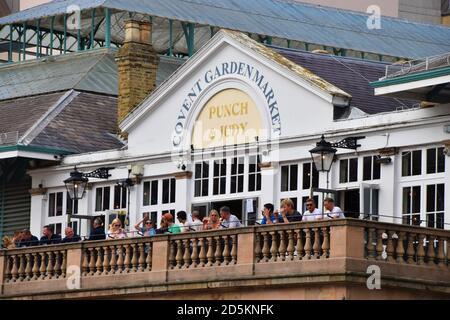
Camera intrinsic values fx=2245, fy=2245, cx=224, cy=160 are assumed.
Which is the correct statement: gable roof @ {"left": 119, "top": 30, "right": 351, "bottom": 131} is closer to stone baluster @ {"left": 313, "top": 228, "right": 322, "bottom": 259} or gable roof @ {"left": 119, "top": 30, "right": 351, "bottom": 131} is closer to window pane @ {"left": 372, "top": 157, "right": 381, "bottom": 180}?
window pane @ {"left": 372, "top": 157, "right": 381, "bottom": 180}

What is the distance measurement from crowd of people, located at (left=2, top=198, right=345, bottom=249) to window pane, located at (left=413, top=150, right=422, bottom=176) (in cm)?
209

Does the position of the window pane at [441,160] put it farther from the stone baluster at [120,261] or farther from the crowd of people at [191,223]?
the stone baluster at [120,261]

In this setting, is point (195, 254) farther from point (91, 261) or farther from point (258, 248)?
point (91, 261)

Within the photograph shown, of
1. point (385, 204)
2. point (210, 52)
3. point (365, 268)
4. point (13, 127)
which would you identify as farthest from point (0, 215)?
point (365, 268)

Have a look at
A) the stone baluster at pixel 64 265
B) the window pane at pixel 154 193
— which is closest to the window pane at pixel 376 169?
the stone baluster at pixel 64 265

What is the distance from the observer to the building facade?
4219 centimetres

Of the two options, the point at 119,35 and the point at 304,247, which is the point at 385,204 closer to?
the point at 304,247

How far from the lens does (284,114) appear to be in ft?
147

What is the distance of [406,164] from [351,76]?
175 inches

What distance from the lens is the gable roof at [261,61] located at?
143 feet

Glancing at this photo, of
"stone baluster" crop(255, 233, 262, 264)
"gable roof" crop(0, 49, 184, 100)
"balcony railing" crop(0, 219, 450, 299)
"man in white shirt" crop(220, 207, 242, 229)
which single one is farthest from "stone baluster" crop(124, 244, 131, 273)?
"gable roof" crop(0, 49, 184, 100)

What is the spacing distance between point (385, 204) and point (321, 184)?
1765mm

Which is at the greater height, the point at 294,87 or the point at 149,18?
the point at 149,18

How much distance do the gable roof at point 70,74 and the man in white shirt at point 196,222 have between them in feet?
35.4
